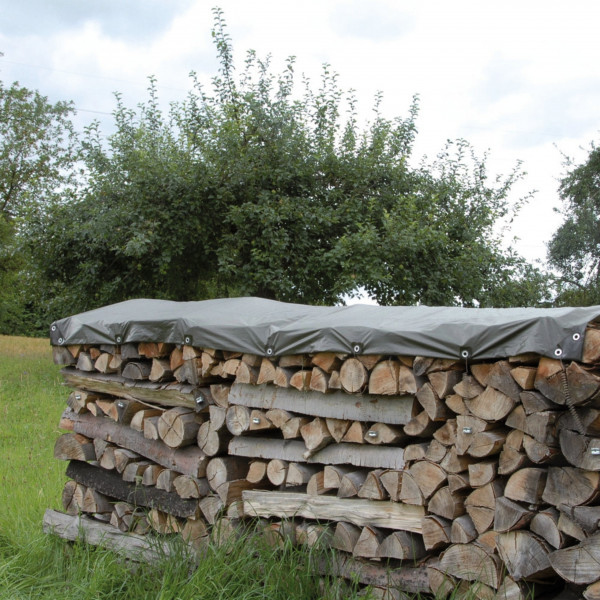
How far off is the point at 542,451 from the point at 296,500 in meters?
1.37

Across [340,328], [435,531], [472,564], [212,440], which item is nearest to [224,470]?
[212,440]

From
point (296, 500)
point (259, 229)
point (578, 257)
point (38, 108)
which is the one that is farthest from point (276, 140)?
point (578, 257)

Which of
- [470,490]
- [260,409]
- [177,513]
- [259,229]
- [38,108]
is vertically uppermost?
[38,108]

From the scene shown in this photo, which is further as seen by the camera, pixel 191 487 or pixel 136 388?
pixel 136 388

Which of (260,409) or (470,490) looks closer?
(470,490)

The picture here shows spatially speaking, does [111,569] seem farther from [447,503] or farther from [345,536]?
[447,503]

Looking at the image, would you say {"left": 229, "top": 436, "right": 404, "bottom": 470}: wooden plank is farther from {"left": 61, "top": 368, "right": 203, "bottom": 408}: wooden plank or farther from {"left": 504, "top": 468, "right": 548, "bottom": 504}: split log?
{"left": 504, "top": 468, "right": 548, "bottom": 504}: split log

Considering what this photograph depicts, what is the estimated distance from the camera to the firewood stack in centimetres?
285

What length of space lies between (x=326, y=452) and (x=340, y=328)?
2.23ft

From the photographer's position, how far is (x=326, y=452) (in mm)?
3623

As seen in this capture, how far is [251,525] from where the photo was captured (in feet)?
12.6

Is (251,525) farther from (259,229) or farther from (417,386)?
(259,229)

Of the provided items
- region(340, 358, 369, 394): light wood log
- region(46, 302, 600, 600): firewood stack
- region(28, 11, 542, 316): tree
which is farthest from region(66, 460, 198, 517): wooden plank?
region(28, 11, 542, 316): tree

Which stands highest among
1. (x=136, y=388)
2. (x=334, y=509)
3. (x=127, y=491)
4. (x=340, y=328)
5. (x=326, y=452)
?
(x=340, y=328)
